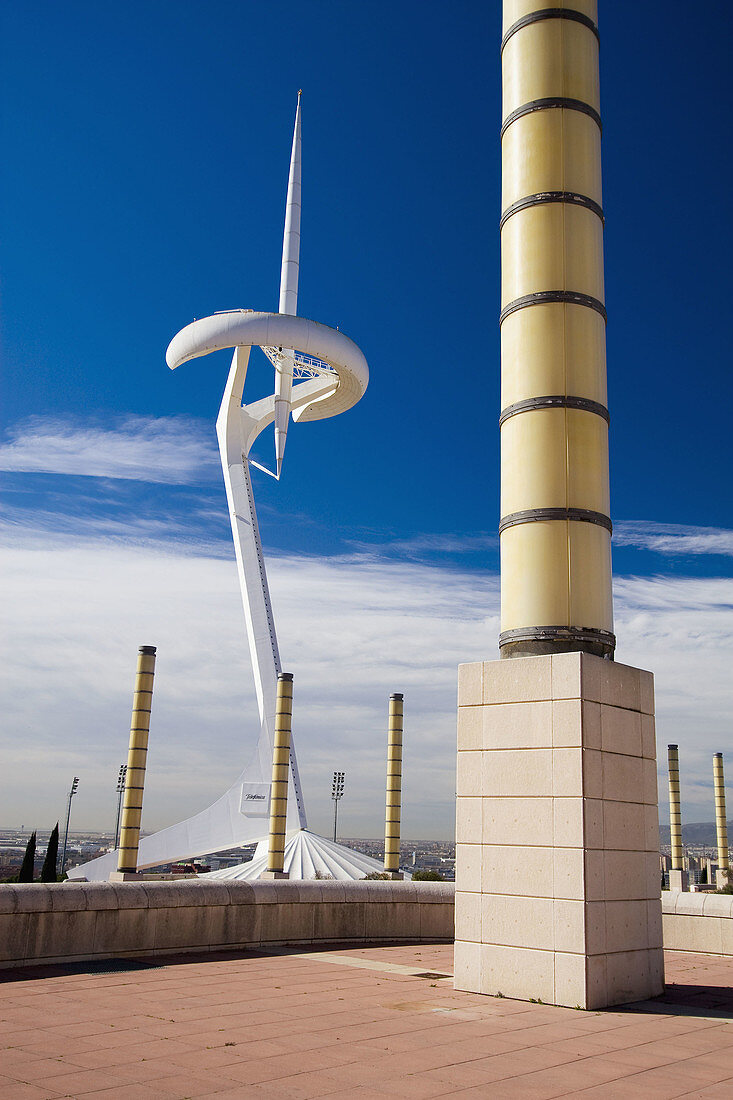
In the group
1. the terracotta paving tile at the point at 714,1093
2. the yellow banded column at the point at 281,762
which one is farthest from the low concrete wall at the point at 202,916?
the yellow banded column at the point at 281,762

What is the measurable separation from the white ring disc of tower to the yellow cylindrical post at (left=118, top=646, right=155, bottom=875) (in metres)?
21.1

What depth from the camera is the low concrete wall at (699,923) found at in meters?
16.0

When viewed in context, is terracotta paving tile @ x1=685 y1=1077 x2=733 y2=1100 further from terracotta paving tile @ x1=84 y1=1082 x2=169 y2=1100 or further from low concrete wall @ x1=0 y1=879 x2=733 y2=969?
low concrete wall @ x1=0 y1=879 x2=733 y2=969

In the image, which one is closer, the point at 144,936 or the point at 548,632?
the point at 548,632

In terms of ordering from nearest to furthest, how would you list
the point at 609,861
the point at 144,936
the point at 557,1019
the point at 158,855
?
the point at 557,1019
the point at 609,861
the point at 144,936
the point at 158,855

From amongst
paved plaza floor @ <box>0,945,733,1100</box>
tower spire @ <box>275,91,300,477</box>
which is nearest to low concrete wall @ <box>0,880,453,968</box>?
paved plaza floor @ <box>0,945,733,1100</box>

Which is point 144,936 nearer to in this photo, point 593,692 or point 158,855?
point 593,692

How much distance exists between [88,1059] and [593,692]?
6.58 meters

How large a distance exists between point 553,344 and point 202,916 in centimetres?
963

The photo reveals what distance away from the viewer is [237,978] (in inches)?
461

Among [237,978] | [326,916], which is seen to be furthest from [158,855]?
[237,978]

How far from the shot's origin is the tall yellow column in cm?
1228

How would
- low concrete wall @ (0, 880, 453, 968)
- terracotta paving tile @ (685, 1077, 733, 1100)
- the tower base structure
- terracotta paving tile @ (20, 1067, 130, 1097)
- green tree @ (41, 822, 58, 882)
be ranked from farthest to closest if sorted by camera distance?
1. green tree @ (41, 822, 58, 882)
2. low concrete wall @ (0, 880, 453, 968)
3. the tower base structure
4. terracotta paving tile @ (685, 1077, 733, 1100)
5. terracotta paving tile @ (20, 1067, 130, 1097)

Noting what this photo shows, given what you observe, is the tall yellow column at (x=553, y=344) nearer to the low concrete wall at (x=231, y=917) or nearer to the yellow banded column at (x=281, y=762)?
the low concrete wall at (x=231, y=917)
